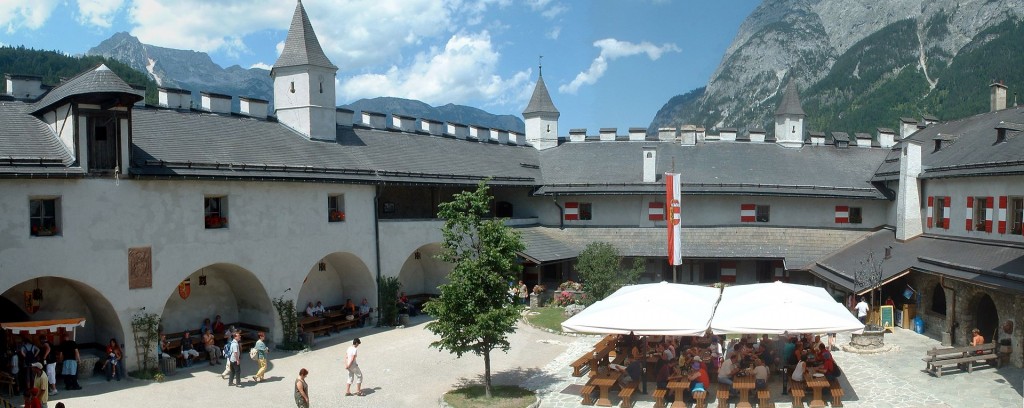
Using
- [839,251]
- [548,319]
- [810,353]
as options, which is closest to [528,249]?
[548,319]

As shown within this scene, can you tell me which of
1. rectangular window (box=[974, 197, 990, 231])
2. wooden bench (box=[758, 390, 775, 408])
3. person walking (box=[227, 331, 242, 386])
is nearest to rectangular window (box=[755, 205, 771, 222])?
rectangular window (box=[974, 197, 990, 231])

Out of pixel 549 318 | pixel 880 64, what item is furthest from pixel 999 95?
pixel 880 64

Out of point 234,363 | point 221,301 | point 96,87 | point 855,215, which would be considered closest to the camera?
point 96,87

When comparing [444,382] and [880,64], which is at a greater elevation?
[880,64]

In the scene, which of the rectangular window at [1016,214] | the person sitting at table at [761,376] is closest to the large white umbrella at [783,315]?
the person sitting at table at [761,376]

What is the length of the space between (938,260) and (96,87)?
26.3 meters

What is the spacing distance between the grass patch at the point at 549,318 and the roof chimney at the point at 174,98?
15.2 metres

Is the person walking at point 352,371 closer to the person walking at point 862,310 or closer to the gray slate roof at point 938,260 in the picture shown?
the gray slate roof at point 938,260

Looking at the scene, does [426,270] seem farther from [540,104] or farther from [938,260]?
[938,260]

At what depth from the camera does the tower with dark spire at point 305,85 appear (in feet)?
97.9

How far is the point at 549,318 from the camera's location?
28.9 metres

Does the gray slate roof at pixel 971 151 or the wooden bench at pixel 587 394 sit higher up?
the gray slate roof at pixel 971 151

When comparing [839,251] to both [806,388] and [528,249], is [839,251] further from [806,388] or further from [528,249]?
[806,388]

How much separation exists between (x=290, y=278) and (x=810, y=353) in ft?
53.5
